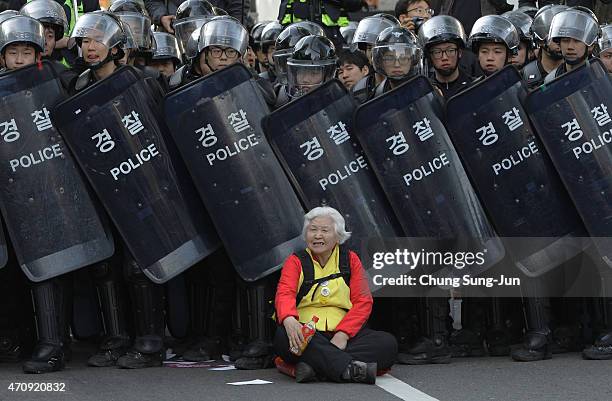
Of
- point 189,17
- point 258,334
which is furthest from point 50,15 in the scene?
point 258,334

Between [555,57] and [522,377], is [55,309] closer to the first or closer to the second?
[522,377]

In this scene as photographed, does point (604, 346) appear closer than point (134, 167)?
No

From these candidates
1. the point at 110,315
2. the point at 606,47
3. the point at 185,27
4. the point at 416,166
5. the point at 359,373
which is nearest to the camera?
the point at 359,373

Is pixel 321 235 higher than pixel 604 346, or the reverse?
pixel 321 235

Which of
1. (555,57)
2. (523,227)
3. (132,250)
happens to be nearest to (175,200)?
(132,250)

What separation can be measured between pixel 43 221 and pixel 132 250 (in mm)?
470

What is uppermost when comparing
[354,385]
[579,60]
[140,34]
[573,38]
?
[140,34]

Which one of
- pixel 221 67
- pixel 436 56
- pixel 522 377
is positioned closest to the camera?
pixel 522 377

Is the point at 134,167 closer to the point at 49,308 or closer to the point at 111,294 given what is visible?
the point at 111,294

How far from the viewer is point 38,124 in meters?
8.29

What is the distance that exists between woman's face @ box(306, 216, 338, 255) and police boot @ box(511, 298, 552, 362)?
123cm

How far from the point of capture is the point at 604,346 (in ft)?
28.3

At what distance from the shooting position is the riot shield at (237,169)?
8.36 m

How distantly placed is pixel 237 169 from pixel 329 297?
81 cm
